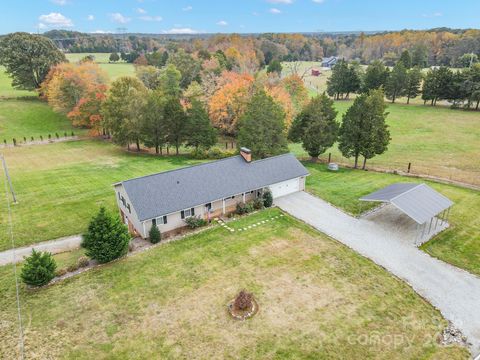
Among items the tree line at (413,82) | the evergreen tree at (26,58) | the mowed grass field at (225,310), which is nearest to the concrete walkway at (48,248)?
the mowed grass field at (225,310)

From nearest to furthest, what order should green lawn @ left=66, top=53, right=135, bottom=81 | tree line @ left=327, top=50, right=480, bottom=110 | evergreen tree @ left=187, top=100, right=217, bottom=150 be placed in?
evergreen tree @ left=187, top=100, right=217, bottom=150
tree line @ left=327, top=50, right=480, bottom=110
green lawn @ left=66, top=53, right=135, bottom=81

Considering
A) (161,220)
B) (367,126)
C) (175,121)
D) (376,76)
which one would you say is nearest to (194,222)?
(161,220)

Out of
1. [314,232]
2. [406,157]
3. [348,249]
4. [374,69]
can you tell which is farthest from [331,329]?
[374,69]

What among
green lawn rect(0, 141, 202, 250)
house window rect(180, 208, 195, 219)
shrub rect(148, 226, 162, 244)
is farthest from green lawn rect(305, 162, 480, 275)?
green lawn rect(0, 141, 202, 250)

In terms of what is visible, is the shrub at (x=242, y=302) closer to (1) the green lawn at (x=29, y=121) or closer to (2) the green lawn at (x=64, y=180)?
(2) the green lawn at (x=64, y=180)

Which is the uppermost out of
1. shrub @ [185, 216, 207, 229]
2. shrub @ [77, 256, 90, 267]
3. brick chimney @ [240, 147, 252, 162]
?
brick chimney @ [240, 147, 252, 162]

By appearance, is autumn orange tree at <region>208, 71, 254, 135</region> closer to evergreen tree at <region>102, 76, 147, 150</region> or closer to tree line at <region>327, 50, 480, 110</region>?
evergreen tree at <region>102, 76, 147, 150</region>

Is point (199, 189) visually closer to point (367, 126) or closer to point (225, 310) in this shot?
point (225, 310)
